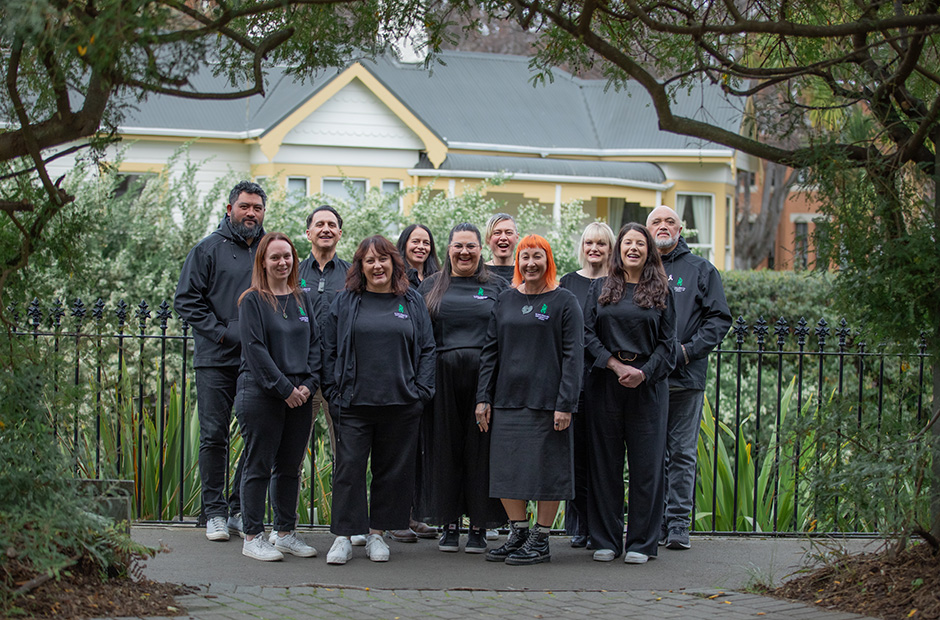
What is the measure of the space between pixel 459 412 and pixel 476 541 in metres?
0.85

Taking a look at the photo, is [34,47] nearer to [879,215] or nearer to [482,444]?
[482,444]

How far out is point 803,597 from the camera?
5559 millimetres

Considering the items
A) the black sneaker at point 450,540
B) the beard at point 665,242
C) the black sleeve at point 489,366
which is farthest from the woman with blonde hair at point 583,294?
the black sneaker at point 450,540

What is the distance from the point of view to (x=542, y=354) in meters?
6.16

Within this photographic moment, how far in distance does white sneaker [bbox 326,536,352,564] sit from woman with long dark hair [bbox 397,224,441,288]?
191 centimetres

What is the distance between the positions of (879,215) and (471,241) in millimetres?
2442

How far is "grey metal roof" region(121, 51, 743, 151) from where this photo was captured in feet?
66.4

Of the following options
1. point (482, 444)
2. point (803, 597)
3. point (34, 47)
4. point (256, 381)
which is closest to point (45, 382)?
point (256, 381)

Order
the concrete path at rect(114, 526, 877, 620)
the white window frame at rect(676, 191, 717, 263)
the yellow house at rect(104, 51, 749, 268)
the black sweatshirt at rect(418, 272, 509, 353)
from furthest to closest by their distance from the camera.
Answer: the white window frame at rect(676, 191, 717, 263) → the yellow house at rect(104, 51, 749, 268) → the black sweatshirt at rect(418, 272, 509, 353) → the concrete path at rect(114, 526, 877, 620)

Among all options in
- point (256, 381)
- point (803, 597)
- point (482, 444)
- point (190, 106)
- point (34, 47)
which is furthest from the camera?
point (190, 106)

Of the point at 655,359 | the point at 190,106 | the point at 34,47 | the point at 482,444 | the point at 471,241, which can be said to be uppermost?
the point at 190,106

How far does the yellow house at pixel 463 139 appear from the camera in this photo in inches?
783

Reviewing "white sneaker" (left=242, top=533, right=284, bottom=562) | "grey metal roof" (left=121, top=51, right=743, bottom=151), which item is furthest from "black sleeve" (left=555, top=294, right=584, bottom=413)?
"grey metal roof" (left=121, top=51, right=743, bottom=151)

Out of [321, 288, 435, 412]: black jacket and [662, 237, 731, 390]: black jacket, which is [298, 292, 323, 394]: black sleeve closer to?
[321, 288, 435, 412]: black jacket
